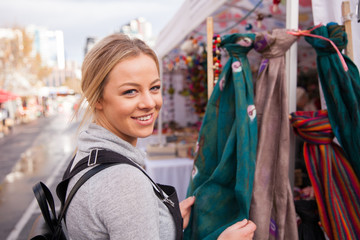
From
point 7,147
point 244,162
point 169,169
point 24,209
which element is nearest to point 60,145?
point 7,147

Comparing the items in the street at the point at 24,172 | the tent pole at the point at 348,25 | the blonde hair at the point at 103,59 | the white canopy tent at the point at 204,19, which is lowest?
the street at the point at 24,172

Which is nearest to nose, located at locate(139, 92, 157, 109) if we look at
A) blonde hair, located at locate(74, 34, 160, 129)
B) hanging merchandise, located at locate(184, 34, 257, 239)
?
blonde hair, located at locate(74, 34, 160, 129)

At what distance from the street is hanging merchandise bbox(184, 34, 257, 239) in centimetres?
76

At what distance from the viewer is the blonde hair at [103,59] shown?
0.81 meters

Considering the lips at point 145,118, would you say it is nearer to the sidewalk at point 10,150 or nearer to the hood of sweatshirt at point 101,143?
the hood of sweatshirt at point 101,143

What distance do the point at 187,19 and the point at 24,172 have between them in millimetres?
5590

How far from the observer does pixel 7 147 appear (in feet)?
28.7

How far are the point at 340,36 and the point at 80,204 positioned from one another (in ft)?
4.50

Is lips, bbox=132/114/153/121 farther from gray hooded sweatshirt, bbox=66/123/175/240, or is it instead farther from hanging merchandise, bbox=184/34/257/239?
hanging merchandise, bbox=184/34/257/239

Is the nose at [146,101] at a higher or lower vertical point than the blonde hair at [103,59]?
lower

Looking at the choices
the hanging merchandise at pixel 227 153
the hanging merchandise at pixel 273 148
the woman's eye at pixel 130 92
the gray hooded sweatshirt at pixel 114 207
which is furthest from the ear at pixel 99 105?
the hanging merchandise at pixel 273 148

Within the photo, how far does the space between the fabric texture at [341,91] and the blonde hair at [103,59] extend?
92 centimetres

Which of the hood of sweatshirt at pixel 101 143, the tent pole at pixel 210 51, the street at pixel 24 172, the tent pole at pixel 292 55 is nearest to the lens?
the hood of sweatshirt at pixel 101 143

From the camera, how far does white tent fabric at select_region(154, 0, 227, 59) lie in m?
2.01
